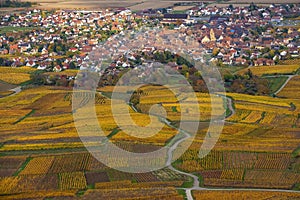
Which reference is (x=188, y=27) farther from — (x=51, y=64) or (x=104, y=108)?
(x=104, y=108)

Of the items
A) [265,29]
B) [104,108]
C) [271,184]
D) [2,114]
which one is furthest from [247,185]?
[265,29]

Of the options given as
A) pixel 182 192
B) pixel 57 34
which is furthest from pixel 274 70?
pixel 57 34

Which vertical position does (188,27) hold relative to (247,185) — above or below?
below

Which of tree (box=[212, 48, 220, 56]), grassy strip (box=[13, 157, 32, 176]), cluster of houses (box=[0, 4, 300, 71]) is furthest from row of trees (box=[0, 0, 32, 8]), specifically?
grassy strip (box=[13, 157, 32, 176])

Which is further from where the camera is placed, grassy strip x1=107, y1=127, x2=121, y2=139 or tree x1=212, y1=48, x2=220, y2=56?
tree x1=212, y1=48, x2=220, y2=56

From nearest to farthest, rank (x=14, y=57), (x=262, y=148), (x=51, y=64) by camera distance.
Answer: (x=262, y=148)
(x=51, y=64)
(x=14, y=57)

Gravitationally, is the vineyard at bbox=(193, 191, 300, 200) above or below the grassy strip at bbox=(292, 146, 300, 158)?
above

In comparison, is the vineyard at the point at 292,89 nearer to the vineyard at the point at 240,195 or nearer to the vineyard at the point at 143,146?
the vineyard at the point at 143,146

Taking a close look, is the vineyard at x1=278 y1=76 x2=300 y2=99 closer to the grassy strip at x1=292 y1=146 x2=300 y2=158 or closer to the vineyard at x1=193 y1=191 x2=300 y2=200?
the grassy strip at x1=292 y1=146 x2=300 y2=158

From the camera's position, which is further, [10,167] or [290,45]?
[290,45]
